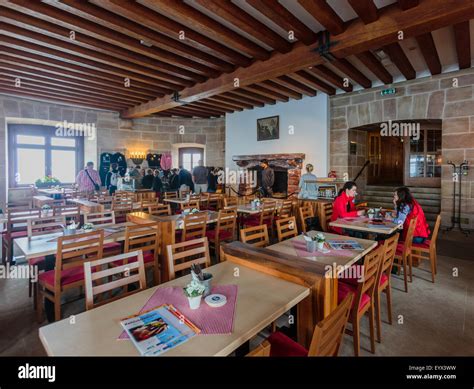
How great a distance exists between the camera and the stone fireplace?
7777 millimetres

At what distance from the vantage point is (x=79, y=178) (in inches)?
282

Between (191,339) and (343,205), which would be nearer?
(191,339)

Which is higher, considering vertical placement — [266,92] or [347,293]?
[266,92]

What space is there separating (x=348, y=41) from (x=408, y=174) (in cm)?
588

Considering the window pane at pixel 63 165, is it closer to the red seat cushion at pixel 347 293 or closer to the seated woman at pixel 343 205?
the seated woman at pixel 343 205

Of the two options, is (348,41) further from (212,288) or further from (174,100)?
(174,100)

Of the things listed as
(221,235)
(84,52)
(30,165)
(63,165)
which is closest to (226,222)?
(221,235)

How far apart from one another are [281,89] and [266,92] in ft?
1.33

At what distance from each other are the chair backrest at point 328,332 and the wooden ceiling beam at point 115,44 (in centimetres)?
443

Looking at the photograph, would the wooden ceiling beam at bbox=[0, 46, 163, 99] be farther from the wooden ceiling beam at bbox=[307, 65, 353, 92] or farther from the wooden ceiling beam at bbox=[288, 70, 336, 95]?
the wooden ceiling beam at bbox=[307, 65, 353, 92]

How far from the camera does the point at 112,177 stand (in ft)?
29.8

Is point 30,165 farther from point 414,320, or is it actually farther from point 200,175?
point 414,320

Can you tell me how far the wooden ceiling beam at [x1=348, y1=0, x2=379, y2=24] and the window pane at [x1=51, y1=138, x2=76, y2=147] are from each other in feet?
28.6

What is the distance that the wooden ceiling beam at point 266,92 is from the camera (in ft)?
21.6
